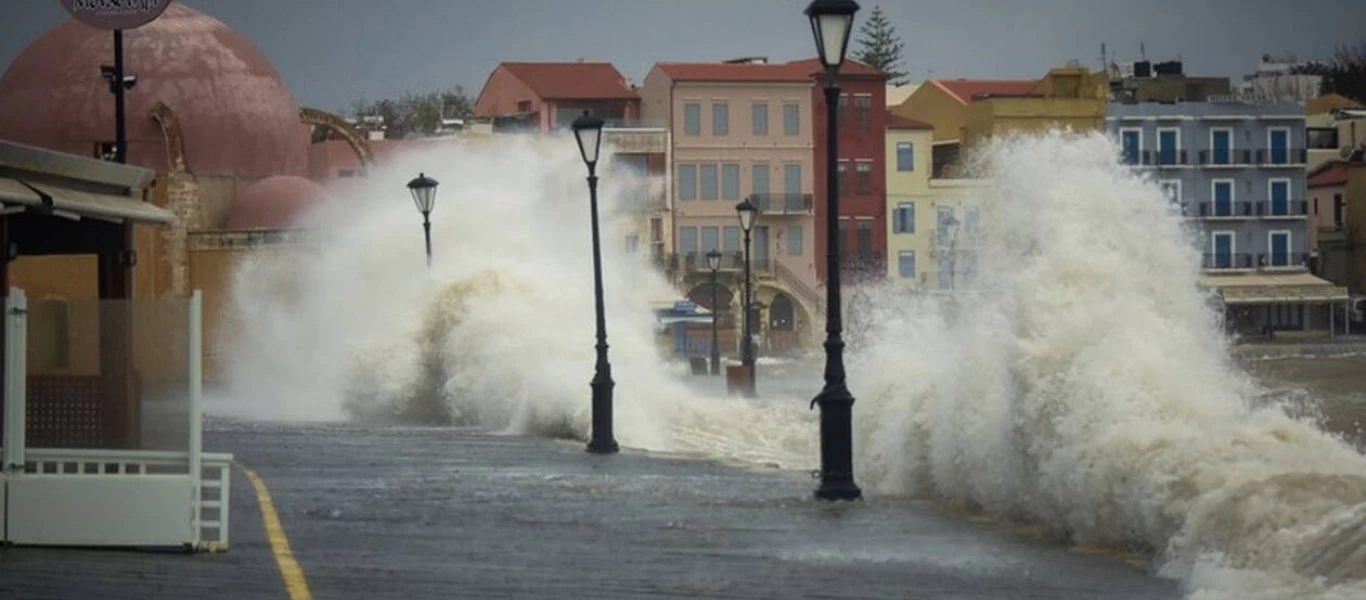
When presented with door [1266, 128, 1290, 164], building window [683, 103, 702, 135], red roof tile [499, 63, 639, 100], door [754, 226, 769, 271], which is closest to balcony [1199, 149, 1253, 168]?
door [1266, 128, 1290, 164]

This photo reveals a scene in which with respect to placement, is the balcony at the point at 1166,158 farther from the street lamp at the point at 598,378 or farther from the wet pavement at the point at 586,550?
the wet pavement at the point at 586,550

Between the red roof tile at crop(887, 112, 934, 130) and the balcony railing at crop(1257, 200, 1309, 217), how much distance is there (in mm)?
14665

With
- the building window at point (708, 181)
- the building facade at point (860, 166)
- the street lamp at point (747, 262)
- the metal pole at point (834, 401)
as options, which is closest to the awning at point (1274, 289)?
the building facade at point (860, 166)

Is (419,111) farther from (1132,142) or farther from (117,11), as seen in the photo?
(117,11)

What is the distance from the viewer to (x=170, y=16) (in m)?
72.3

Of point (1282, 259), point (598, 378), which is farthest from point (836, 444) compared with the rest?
point (1282, 259)

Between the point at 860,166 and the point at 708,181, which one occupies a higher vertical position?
the point at 860,166

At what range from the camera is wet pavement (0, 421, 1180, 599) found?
14695mm

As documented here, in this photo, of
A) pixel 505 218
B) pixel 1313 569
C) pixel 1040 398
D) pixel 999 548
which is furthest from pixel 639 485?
pixel 505 218

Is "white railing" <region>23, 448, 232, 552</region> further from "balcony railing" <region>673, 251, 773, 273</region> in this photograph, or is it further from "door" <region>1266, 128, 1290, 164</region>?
"door" <region>1266, 128, 1290, 164</region>

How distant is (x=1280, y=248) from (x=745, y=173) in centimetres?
2323

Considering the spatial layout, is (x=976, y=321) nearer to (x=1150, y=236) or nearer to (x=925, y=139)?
(x=1150, y=236)

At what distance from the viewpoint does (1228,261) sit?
111625 mm

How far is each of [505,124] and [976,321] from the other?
286 ft
